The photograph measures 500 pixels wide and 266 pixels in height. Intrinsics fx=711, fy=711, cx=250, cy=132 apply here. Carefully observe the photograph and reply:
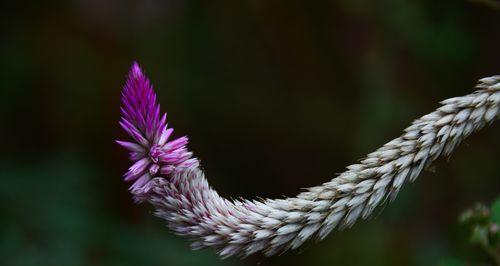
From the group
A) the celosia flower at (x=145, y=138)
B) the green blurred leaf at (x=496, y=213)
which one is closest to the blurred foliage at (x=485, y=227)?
the green blurred leaf at (x=496, y=213)

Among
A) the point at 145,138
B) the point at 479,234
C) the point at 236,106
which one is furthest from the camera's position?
the point at 236,106

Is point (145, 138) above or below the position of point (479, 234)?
above

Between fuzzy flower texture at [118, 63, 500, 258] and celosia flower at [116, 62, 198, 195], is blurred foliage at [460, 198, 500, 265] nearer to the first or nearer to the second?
fuzzy flower texture at [118, 63, 500, 258]

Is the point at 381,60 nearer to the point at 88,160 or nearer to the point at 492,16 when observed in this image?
the point at 492,16

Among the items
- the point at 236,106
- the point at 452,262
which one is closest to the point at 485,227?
the point at 452,262

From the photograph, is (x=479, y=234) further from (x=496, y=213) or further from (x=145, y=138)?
(x=145, y=138)
